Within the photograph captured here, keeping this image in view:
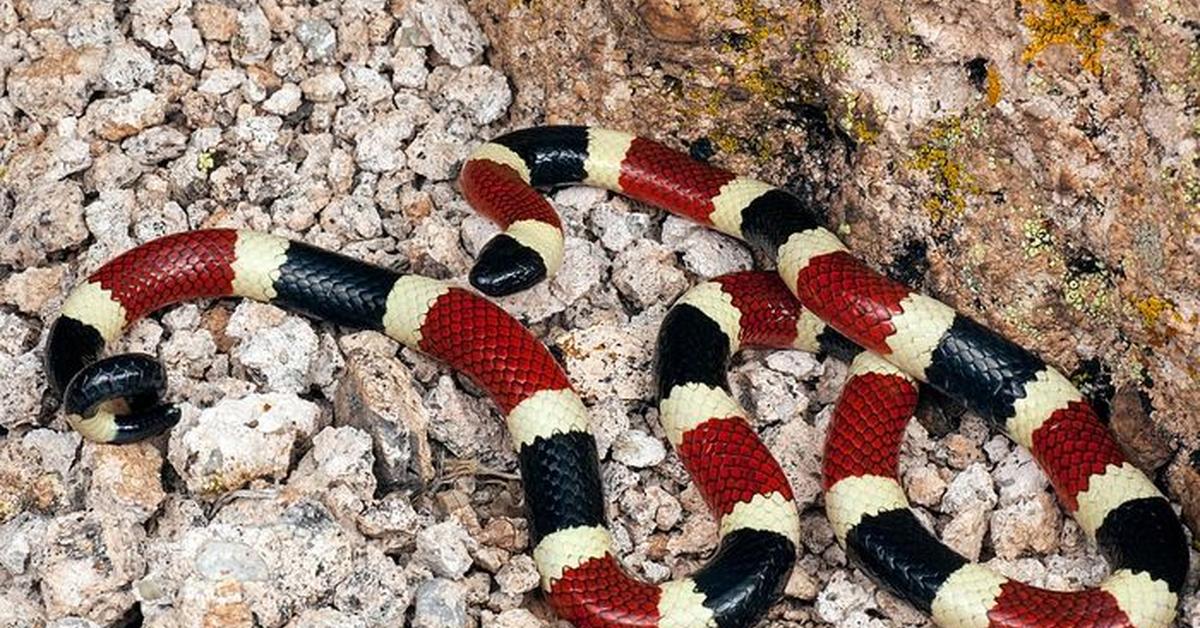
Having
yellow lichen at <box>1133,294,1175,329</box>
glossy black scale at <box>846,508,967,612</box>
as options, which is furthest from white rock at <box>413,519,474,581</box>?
yellow lichen at <box>1133,294,1175,329</box>

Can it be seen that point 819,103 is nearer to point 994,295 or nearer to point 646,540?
point 994,295

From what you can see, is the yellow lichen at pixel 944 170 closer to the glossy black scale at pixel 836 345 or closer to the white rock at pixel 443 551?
the glossy black scale at pixel 836 345

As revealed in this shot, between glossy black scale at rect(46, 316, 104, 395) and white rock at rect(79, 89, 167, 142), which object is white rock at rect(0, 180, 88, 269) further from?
glossy black scale at rect(46, 316, 104, 395)

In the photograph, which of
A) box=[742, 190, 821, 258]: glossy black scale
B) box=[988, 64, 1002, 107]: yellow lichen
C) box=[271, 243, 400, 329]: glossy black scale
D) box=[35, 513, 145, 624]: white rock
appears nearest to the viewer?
box=[35, 513, 145, 624]: white rock

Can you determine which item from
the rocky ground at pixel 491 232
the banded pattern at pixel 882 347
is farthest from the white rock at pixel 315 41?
the banded pattern at pixel 882 347

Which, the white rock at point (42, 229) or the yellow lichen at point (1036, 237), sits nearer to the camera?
the yellow lichen at point (1036, 237)

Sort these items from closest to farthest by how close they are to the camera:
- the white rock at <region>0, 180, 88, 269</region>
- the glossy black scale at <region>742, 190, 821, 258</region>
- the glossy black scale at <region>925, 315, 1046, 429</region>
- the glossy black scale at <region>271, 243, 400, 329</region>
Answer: the glossy black scale at <region>925, 315, 1046, 429</region>, the glossy black scale at <region>271, 243, 400, 329</region>, the glossy black scale at <region>742, 190, 821, 258</region>, the white rock at <region>0, 180, 88, 269</region>

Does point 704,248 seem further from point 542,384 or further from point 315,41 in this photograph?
point 315,41
